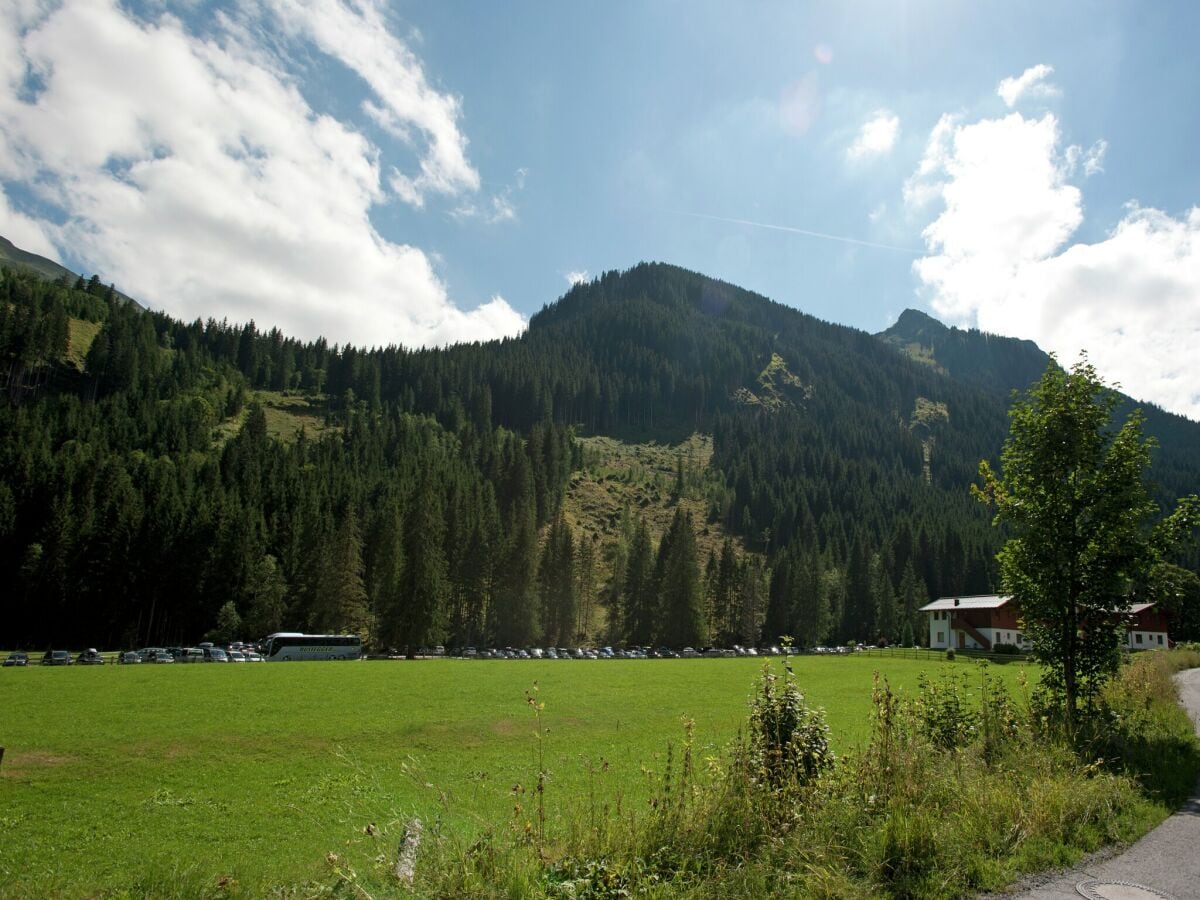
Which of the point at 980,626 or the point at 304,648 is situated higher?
the point at 980,626

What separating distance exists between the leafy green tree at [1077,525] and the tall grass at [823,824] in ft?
12.9

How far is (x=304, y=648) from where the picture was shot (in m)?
76.8

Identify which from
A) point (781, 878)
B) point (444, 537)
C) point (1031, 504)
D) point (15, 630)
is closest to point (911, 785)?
point (781, 878)

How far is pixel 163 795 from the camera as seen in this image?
845 inches

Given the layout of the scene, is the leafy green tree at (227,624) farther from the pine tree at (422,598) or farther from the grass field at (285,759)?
the grass field at (285,759)

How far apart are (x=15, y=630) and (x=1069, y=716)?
405ft

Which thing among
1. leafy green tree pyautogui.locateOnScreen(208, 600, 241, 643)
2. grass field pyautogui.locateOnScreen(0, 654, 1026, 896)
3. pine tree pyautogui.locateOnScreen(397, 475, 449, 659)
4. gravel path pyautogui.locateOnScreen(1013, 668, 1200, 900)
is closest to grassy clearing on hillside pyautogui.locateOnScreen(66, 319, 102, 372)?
leafy green tree pyautogui.locateOnScreen(208, 600, 241, 643)

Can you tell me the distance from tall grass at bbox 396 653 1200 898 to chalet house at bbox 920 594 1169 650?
94238 mm

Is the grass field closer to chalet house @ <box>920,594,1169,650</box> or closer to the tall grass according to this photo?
the tall grass

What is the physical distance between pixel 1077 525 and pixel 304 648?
79141mm

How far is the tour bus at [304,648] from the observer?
2997 inches

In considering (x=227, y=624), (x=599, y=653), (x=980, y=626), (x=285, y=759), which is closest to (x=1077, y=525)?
(x=285, y=759)

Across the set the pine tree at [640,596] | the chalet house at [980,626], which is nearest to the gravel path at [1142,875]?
the chalet house at [980,626]

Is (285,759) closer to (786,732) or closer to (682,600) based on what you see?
(786,732)
